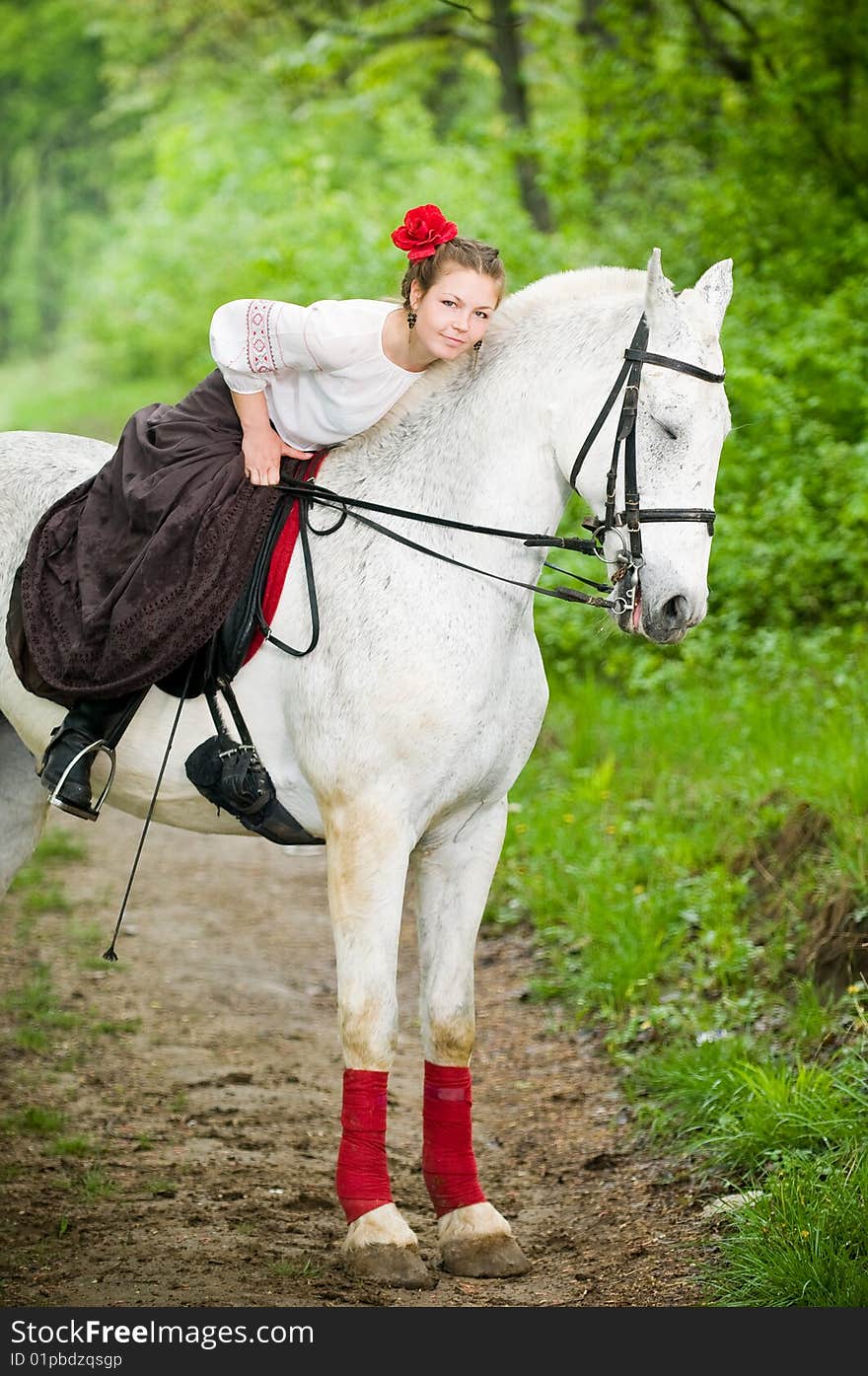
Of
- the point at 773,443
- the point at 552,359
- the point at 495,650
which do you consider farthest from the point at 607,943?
the point at 773,443

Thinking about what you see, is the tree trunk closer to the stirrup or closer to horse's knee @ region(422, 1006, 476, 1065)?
the stirrup

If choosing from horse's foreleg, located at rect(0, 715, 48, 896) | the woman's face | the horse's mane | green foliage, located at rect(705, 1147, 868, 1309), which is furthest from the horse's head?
horse's foreleg, located at rect(0, 715, 48, 896)

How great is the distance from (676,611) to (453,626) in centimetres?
55

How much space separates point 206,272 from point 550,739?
1484 centimetres

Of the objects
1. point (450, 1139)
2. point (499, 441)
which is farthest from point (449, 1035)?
point (499, 441)

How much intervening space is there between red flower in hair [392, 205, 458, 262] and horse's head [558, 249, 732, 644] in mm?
541

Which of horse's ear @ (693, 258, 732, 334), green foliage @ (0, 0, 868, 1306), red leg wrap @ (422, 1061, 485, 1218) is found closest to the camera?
horse's ear @ (693, 258, 732, 334)

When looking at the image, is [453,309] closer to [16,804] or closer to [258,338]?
[258,338]

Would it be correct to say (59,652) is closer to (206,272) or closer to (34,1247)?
(34,1247)

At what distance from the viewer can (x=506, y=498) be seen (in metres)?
3.65

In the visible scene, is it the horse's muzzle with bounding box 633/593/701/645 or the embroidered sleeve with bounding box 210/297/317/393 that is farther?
the embroidered sleeve with bounding box 210/297/317/393

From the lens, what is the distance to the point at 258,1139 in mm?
4875

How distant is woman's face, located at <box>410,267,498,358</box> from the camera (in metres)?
3.52

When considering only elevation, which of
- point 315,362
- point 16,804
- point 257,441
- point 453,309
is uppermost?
point 453,309
